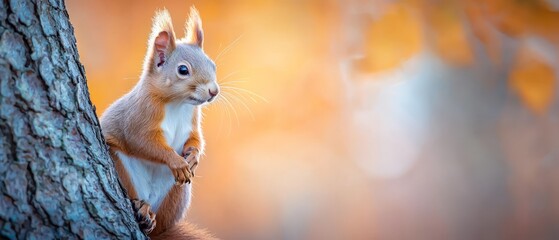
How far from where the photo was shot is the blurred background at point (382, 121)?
2.43 meters

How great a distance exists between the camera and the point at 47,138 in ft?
3.33

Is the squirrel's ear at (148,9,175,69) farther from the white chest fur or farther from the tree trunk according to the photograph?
the tree trunk

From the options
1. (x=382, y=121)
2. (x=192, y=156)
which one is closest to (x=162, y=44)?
(x=192, y=156)

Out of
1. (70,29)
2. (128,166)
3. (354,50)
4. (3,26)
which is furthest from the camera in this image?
(354,50)

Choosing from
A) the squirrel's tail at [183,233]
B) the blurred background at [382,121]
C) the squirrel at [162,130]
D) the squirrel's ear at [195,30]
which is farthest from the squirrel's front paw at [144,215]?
the blurred background at [382,121]

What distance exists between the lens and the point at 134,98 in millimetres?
1402

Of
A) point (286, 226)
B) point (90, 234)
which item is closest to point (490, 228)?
point (286, 226)

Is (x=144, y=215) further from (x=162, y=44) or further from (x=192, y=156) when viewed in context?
(x=162, y=44)

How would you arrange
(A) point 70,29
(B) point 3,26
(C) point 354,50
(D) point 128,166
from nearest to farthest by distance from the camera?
(B) point 3,26, (A) point 70,29, (D) point 128,166, (C) point 354,50

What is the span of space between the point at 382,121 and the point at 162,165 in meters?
1.25

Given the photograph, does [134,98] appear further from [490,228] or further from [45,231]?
[490,228]

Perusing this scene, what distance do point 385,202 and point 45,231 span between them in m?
1.67

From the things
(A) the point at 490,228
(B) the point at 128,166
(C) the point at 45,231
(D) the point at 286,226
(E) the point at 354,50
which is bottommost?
(C) the point at 45,231

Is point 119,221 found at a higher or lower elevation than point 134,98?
lower
